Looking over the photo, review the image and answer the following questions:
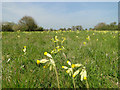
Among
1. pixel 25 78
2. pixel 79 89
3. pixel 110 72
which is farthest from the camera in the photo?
pixel 110 72

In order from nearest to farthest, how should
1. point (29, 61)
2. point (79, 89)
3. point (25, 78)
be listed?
point (79, 89) < point (25, 78) < point (29, 61)

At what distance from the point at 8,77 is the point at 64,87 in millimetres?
987

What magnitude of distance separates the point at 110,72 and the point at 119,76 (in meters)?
0.15

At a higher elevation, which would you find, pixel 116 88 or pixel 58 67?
pixel 58 67

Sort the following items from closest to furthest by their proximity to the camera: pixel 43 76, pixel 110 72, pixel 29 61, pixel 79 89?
pixel 79 89 → pixel 43 76 → pixel 110 72 → pixel 29 61

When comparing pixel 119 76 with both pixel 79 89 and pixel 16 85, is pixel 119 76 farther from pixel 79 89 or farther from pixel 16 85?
pixel 16 85

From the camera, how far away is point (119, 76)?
160 cm

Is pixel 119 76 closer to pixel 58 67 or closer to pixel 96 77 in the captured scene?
pixel 96 77

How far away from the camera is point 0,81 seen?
55.1 inches

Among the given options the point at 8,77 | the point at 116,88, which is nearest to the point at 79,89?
the point at 116,88

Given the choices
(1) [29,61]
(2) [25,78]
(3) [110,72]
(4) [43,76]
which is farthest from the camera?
(1) [29,61]

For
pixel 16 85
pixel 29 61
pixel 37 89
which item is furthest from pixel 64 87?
pixel 29 61

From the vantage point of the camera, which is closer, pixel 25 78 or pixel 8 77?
pixel 25 78

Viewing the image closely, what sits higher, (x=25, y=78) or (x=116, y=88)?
(x=25, y=78)
